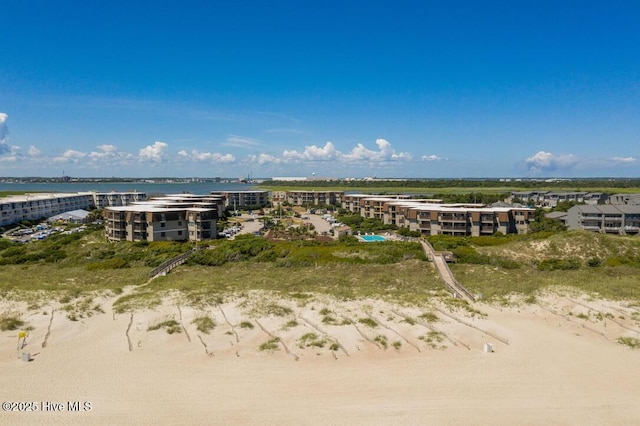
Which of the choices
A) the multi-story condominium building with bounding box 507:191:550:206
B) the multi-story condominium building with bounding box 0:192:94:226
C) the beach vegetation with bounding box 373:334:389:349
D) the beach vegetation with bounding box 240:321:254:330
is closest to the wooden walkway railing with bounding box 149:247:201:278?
the beach vegetation with bounding box 240:321:254:330

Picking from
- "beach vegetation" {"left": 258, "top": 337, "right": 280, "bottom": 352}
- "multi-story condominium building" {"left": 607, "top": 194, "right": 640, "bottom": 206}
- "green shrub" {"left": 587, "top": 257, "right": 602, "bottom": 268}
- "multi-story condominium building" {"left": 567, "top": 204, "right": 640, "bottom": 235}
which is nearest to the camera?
"beach vegetation" {"left": 258, "top": 337, "right": 280, "bottom": 352}

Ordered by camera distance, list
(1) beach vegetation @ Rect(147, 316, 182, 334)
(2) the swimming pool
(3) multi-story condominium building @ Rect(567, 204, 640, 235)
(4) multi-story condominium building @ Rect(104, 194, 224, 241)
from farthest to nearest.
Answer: (3) multi-story condominium building @ Rect(567, 204, 640, 235) < (2) the swimming pool < (4) multi-story condominium building @ Rect(104, 194, 224, 241) < (1) beach vegetation @ Rect(147, 316, 182, 334)

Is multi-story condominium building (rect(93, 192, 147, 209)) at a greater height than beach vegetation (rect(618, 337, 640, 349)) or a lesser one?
greater

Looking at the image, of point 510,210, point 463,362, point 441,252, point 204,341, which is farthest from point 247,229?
point 463,362

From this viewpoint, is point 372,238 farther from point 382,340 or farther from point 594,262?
point 382,340

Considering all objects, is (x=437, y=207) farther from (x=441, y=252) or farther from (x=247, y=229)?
(x=247, y=229)

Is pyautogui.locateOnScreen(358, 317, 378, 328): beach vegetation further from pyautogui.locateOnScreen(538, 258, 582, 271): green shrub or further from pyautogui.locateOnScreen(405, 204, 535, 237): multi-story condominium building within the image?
pyautogui.locateOnScreen(405, 204, 535, 237): multi-story condominium building
